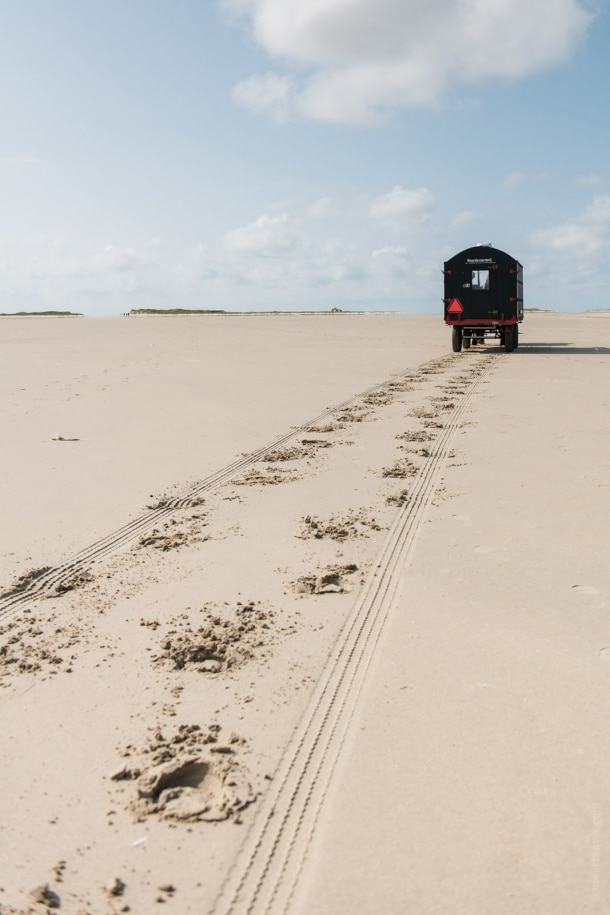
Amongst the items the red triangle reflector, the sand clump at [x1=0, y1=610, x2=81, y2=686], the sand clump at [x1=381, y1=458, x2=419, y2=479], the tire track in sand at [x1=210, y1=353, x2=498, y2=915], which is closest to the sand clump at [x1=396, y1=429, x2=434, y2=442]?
the sand clump at [x1=381, y1=458, x2=419, y2=479]

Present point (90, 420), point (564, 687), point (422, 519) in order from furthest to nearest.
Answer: point (90, 420)
point (422, 519)
point (564, 687)

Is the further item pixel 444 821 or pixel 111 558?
pixel 111 558

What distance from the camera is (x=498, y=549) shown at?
5031mm

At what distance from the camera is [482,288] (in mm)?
21688

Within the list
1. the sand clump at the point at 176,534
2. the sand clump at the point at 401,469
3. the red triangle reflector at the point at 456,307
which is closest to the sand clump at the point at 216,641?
the sand clump at the point at 176,534

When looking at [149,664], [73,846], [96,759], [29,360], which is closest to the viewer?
[73,846]

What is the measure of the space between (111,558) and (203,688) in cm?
180

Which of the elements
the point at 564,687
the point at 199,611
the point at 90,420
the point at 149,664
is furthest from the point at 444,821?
the point at 90,420

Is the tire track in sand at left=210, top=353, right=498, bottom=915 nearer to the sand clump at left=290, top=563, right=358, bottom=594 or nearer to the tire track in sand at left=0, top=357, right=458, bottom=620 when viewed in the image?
the sand clump at left=290, top=563, right=358, bottom=594

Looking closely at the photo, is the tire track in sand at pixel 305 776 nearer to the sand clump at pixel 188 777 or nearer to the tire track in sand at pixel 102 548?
the sand clump at pixel 188 777

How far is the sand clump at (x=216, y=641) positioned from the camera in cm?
356

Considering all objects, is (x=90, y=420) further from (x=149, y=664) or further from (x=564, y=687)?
(x=564, y=687)

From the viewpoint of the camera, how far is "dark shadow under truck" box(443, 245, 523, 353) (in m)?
21.6

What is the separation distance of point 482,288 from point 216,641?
19.3m
